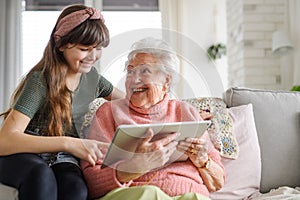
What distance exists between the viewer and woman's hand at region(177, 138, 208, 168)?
134 centimetres

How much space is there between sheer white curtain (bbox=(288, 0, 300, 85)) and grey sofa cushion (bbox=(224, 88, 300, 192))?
5.98 feet

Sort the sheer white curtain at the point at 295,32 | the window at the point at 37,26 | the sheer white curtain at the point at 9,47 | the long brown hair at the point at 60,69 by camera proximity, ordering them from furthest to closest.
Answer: the window at the point at 37,26 < the sheer white curtain at the point at 9,47 < the sheer white curtain at the point at 295,32 < the long brown hair at the point at 60,69

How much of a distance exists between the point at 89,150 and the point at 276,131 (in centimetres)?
87

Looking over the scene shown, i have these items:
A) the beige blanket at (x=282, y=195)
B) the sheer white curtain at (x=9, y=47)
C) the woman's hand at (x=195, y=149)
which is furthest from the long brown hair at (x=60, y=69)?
the sheer white curtain at (x=9, y=47)

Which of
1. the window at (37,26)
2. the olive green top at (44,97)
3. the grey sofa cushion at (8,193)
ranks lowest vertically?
the grey sofa cushion at (8,193)

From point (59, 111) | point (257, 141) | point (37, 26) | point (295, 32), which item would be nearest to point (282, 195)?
point (257, 141)

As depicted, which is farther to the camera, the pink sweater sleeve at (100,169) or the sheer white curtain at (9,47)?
the sheer white curtain at (9,47)

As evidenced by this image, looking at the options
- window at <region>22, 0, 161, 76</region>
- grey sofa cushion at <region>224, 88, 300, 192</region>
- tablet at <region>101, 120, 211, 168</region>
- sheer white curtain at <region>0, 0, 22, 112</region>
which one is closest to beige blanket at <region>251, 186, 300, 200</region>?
grey sofa cushion at <region>224, 88, 300, 192</region>

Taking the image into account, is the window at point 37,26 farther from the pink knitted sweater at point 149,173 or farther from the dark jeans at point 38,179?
the dark jeans at point 38,179

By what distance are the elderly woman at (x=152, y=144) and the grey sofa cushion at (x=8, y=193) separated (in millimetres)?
210

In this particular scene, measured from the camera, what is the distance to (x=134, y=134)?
1.22m

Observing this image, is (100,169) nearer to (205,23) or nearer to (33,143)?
(33,143)

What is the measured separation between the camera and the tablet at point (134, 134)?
1.19 m

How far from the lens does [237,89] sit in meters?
1.97
